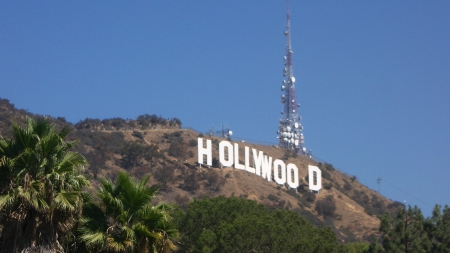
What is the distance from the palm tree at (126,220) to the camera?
804 inches

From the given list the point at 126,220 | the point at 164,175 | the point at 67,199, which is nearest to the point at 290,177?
the point at 164,175

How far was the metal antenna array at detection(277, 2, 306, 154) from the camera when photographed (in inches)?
4345

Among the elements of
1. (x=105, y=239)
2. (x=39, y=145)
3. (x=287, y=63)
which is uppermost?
(x=39, y=145)

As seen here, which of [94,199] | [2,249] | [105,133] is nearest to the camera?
[2,249]

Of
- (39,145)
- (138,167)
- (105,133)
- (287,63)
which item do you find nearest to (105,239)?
(39,145)

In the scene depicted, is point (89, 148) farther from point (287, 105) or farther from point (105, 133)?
point (287, 105)

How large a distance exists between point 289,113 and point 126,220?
92.7 meters

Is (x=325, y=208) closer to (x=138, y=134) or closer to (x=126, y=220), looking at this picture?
(x=138, y=134)

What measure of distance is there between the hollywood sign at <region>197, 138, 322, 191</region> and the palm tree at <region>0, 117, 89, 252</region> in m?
69.2

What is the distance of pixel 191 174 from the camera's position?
94250mm

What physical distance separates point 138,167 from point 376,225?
31193 millimetres

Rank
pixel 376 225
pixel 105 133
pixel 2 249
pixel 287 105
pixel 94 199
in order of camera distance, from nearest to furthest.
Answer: pixel 2 249 → pixel 94 199 → pixel 376 225 → pixel 105 133 → pixel 287 105

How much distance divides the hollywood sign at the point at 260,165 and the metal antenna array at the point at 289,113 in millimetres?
12575

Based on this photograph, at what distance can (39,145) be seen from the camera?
1936 cm
